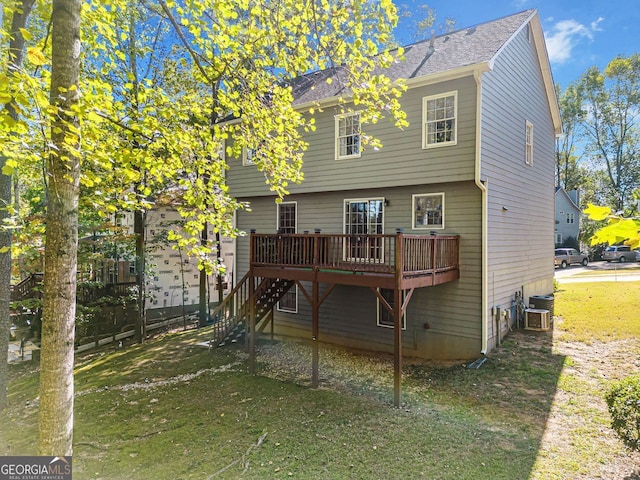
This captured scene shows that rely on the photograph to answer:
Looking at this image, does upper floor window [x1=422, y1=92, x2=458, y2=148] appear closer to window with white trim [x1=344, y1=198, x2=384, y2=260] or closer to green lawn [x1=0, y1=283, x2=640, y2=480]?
window with white trim [x1=344, y1=198, x2=384, y2=260]

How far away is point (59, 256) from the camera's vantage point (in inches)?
137

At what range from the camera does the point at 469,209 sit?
9305mm

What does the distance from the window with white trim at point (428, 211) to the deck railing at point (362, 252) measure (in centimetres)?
81

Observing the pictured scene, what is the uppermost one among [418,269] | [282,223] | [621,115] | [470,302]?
[621,115]

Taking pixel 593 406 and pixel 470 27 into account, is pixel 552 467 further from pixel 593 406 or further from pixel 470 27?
pixel 470 27

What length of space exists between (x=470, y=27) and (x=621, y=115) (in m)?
32.5

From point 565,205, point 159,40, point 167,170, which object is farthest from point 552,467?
point 565,205

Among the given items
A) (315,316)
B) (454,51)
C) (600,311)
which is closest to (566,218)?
(600,311)

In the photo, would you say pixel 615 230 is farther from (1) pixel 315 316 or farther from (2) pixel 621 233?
(1) pixel 315 316

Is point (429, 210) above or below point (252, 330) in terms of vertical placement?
above

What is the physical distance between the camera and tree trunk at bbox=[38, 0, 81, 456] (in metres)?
3.39

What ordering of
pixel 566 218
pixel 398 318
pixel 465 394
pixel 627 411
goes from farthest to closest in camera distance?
pixel 566 218 → pixel 465 394 → pixel 398 318 → pixel 627 411

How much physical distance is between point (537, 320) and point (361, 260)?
608 cm

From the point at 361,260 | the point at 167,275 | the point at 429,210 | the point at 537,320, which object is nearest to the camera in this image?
the point at 361,260
